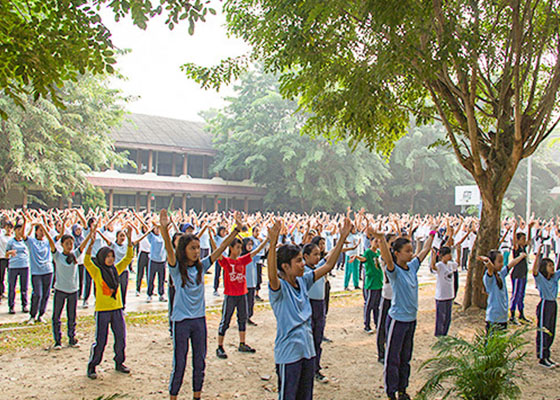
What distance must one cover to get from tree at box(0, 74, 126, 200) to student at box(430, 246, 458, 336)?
54.5 feet

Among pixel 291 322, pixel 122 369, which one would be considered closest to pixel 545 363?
pixel 291 322

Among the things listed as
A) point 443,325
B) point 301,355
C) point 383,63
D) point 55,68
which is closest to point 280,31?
point 383,63

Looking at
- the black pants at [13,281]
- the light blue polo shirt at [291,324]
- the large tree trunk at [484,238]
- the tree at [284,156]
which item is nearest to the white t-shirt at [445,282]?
the large tree trunk at [484,238]

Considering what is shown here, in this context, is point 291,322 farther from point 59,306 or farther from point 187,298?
point 59,306

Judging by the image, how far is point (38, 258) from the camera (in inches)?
316

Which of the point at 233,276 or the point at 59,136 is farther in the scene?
the point at 59,136

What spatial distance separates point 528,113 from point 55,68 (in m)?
7.91

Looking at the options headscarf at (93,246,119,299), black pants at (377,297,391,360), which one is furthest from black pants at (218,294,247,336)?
black pants at (377,297,391,360)

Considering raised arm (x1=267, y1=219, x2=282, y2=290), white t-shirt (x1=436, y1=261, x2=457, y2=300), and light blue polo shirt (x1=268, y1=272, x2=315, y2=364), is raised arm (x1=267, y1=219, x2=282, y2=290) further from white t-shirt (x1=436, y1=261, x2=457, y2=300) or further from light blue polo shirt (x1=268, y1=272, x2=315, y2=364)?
white t-shirt (x1=436, y1=261, x2=457, y2=300)

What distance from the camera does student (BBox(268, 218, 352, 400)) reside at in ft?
12.6

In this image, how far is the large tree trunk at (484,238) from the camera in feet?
29.5

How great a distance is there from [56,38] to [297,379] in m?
3.68

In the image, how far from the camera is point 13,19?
428 centimetres

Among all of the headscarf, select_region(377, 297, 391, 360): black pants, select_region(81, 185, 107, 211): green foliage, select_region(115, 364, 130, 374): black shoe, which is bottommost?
select_region(115, 364, 130, 374): black shoe
